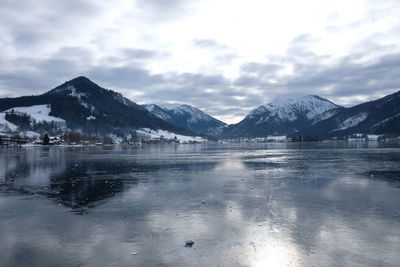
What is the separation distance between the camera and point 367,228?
23344mm

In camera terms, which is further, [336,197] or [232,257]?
[336,197]

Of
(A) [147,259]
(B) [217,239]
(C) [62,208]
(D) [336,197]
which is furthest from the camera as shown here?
(D) [336,197]

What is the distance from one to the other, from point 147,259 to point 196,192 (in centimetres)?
2048

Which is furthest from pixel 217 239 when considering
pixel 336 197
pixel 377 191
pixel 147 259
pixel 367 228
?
pixel 377 191

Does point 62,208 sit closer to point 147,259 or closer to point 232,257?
point 147,259

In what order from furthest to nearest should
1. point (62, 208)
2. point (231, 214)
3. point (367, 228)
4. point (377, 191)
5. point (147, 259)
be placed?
point (377, 191), point (62, 208), point (231, 214), point (367, 228), point (147, 259)

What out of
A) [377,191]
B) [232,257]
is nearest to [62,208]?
[232,257]

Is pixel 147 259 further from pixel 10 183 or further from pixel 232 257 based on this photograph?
pixel 10 183

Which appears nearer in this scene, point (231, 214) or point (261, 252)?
point (261, 252)

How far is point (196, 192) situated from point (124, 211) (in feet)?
36.8

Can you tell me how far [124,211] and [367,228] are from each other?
61.1ft

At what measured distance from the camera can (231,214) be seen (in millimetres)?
27797

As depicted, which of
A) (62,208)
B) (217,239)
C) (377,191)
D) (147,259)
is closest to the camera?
(147,259)

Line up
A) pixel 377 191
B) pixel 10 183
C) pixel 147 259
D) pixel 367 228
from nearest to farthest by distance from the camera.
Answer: pixel 147 259 < pixel 367 228 < pixel 377 191 < pixel 10 183
